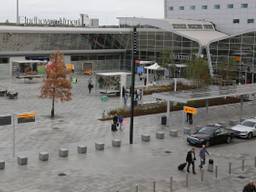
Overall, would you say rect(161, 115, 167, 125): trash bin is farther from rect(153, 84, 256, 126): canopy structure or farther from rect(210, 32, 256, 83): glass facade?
rect(210, 32, 256, 83): glass facade

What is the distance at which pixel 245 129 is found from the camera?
104 feet

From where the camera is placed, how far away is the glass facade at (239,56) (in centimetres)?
5556

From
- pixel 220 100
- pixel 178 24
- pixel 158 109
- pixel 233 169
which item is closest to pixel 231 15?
pixel 178 24

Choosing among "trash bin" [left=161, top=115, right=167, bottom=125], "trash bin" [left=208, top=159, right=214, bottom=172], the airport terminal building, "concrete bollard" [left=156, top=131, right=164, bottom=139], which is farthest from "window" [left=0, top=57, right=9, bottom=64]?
"trash bin" [left=208, top=159, right=214, bottom=172]

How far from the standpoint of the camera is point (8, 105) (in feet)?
131

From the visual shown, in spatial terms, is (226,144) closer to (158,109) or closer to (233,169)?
(233,169)

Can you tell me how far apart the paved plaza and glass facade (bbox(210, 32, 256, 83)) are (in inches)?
660

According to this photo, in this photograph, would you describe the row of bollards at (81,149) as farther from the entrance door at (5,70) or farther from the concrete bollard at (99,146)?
the entrance door at (5,70)

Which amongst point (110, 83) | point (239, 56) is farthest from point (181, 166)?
point (239, 56)

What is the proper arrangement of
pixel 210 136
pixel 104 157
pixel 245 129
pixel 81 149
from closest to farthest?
pixel 104 157 → pixel 81 149 → pixel 210 136 → pixel 245 129

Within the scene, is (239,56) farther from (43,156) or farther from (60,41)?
(43,156)

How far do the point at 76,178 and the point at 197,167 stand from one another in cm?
607

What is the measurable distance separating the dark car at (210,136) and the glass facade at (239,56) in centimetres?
2490

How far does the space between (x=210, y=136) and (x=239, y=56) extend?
99.7 ft
